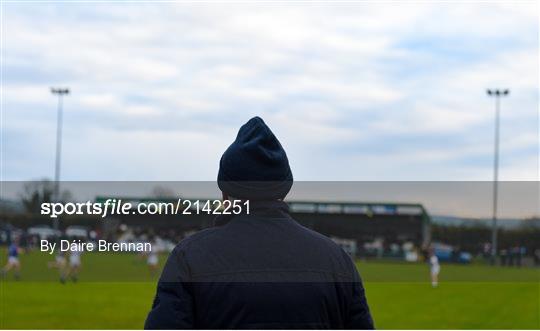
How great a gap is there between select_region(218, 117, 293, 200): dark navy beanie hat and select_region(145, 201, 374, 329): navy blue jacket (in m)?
0.08

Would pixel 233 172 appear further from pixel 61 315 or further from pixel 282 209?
pixel 61 315

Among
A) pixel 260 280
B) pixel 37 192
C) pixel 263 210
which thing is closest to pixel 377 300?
pixel 37 192

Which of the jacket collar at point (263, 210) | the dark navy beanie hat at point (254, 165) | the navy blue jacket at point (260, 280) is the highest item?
the dark navy beanie hat at point (254, 165)

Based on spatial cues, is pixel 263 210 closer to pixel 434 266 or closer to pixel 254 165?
pixel 254 165

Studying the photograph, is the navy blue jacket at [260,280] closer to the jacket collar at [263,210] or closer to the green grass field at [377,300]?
the jacket collar at [263,210]

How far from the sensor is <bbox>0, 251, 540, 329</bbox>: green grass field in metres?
21.9

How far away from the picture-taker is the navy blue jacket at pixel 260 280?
3.28 metres

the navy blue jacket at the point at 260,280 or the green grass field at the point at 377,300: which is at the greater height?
the navy blue jacket at the point at 260,280

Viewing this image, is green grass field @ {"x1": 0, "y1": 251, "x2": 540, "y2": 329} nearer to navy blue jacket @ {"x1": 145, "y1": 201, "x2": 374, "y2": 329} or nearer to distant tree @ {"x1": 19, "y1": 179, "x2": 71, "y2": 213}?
distant tree @ {"x1": 19, "y1": 179, "x2": 71, "y2": 213}

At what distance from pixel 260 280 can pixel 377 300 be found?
92.9ft

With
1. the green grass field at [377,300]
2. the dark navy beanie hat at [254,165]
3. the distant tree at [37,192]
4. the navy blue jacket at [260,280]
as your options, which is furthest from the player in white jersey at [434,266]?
the dark navy beanie hat at [254,165]

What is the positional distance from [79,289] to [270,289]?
32.2 meters

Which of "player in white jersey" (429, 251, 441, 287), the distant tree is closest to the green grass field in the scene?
"player in white jersey" (429, 251, 441, 287)

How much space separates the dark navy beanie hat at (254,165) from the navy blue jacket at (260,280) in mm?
79
